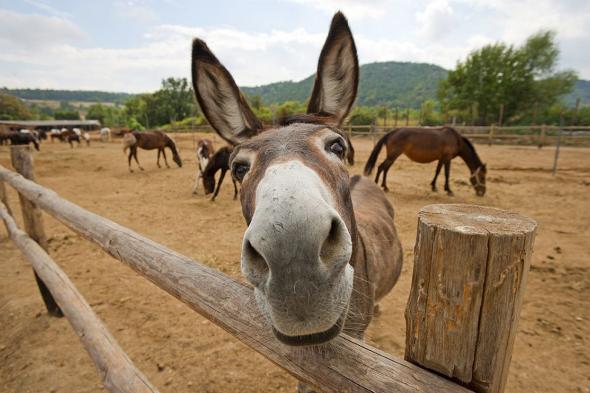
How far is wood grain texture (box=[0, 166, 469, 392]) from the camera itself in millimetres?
951

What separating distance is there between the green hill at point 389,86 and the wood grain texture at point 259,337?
102936 millimetres

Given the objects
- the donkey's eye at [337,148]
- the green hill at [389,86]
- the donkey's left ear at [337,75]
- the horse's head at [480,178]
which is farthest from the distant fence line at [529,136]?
the green hill at [389,86]

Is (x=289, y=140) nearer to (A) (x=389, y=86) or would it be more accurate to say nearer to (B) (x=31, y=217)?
(B) (x=31, y=217)

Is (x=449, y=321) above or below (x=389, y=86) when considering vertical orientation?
below

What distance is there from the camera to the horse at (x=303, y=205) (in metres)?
0.89

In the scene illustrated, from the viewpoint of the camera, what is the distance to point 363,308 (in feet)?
6.95

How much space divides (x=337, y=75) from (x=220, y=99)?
893 mm

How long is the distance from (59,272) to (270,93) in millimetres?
195053

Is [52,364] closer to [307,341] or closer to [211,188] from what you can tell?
[307,341]

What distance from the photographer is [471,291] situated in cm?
85

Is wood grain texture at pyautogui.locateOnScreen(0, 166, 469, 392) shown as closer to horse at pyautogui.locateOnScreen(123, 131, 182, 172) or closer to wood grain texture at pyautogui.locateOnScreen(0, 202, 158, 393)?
wood grain texture at pyautogui.locateOnScreen(0, 202, 158, 393)

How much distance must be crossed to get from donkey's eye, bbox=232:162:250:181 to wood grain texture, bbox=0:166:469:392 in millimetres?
573

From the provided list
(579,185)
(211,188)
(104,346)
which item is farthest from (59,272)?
(579,185)

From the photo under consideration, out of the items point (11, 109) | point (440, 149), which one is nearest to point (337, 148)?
point (440, 149)
